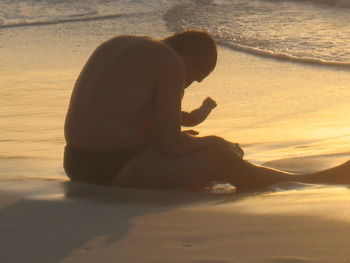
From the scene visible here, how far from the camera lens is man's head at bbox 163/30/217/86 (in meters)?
4.69

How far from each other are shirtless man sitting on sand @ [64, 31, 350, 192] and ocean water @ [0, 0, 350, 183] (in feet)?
2.01

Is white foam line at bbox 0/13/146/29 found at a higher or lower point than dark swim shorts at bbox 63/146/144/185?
lower

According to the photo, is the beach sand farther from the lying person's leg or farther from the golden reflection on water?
the lying person's leg

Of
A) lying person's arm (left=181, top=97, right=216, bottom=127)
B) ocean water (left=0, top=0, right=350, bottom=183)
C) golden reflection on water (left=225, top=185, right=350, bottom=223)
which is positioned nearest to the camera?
golden reflection on water (left=225, top=185, right=350, bottom=223)

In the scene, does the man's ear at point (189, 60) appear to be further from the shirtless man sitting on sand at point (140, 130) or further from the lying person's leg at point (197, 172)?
the lying person's leg at point (197, 172)

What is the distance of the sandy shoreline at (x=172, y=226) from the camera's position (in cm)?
323

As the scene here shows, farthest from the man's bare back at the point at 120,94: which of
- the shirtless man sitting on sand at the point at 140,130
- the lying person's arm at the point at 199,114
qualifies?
the lying person's arm at the point at 199,114

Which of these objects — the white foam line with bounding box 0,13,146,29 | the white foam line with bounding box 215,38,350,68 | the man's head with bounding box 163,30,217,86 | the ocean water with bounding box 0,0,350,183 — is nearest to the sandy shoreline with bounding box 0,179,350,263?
the man's head with bounding box 163,30,217,86

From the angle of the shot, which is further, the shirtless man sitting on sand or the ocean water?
the ocean water

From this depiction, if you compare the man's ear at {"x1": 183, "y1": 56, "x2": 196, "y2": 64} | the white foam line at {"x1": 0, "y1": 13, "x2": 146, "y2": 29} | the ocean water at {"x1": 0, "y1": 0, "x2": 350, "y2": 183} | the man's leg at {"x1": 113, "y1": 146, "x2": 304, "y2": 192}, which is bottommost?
the white foam line at {"x1": 0, "y1": 13, "x2": 146, "y2": 29}

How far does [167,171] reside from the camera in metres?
4.72

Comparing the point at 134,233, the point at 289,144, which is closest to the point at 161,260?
the point at 134,233

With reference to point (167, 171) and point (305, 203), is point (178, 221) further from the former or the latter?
point (167, 171)

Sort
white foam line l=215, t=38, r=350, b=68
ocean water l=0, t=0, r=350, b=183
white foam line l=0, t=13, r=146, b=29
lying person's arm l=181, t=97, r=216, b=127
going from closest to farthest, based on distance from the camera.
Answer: lying person's arm l=181, t=97, r=216, b=127 < ocean water l=0, t=0, r=350, b=183 < white foam line l=215, t=38, r=350, b=68 < white foam line l=0, t=13, r=146, b=29
